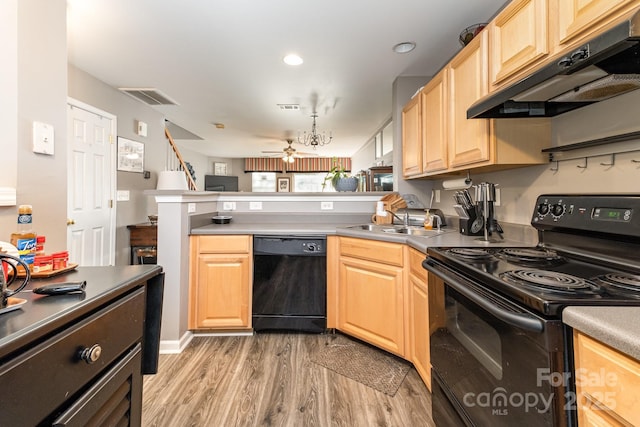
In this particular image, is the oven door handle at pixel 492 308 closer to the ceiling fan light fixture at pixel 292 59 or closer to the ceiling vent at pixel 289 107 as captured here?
the ceiling fan light fixture at pixel 292 59

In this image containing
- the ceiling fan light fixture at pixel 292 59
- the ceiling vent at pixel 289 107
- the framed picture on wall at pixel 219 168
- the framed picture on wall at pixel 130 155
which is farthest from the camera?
the framed picture on wall at pixel 219 168

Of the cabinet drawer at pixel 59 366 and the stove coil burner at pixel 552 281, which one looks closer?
the cabinet drawer at pixel 59 366

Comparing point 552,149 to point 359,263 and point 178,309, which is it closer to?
point 359,263

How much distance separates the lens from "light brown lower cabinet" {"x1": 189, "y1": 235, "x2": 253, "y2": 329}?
7.54 ft

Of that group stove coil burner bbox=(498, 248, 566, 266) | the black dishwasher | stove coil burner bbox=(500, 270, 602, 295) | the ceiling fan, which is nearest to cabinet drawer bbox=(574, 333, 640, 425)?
stove coil burner bbox=(500, 270, 602, 295)

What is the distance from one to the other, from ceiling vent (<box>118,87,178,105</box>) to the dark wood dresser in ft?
9.92

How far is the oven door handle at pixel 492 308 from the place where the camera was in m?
0.75

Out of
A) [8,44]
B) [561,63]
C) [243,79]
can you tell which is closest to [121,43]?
[243,79]

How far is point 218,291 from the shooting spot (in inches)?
90.9

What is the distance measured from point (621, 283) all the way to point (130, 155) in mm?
4195

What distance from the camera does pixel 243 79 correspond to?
299 cm

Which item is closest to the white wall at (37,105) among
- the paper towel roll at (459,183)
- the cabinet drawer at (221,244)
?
the cabinet drawer at (221,244)

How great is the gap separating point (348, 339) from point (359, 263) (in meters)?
0.65

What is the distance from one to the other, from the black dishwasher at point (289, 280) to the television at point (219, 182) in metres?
6.14
